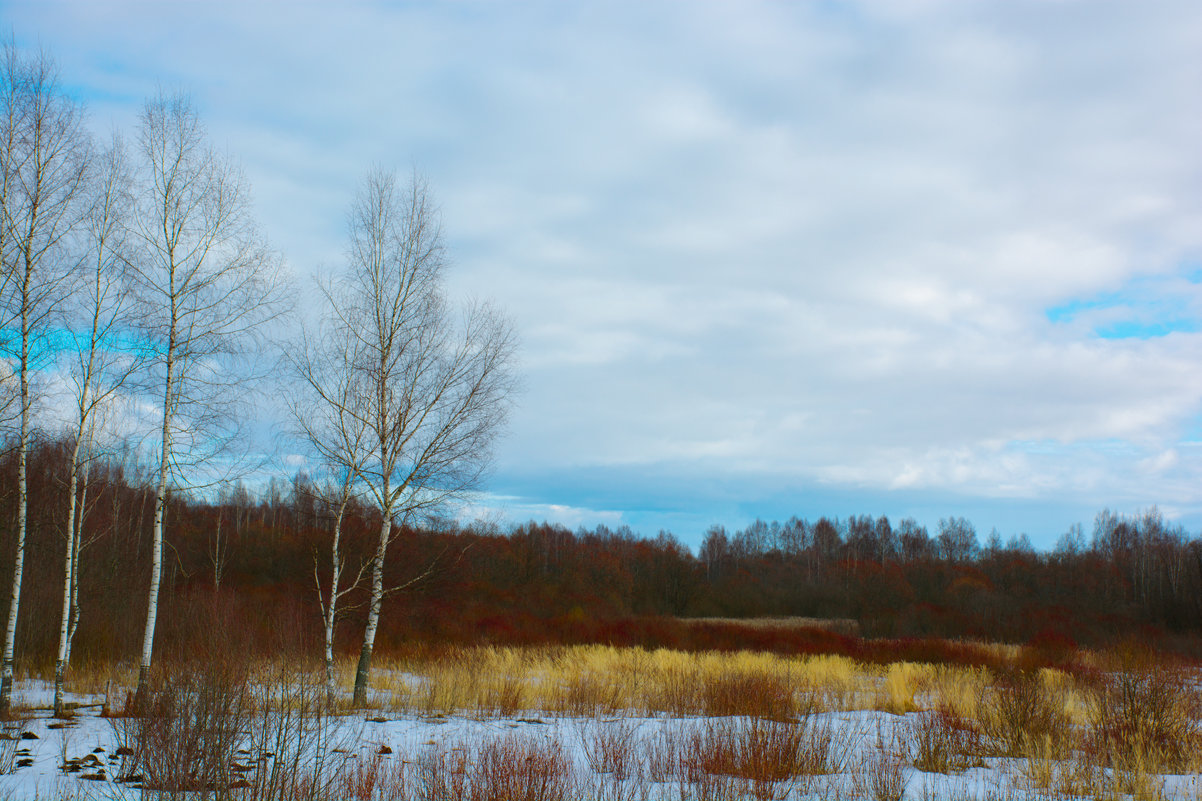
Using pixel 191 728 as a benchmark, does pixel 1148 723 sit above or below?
below

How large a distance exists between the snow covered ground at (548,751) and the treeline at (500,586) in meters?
1.76

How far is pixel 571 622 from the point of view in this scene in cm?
3825

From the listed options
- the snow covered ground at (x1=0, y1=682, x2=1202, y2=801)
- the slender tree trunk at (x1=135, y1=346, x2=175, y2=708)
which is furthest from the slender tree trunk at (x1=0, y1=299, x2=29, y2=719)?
the slender tree trunk at (x1=135, y1=346, x2=175, y2=708)

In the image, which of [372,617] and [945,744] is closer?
[945,744]

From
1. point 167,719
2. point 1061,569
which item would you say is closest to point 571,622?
point 167,719

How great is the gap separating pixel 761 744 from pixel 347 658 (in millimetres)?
18150

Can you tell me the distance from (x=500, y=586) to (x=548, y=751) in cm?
4371

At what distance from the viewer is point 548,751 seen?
1033 centimetres

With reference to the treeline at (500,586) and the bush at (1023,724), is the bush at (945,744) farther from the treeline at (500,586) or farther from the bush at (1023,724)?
the treeline at (500,586)

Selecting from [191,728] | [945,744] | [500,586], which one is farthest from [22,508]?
[500,586]

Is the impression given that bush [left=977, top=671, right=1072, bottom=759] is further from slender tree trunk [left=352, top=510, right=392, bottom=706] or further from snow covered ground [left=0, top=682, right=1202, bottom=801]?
slender tree trunk [left=352, top=510, right=392, bottom=706]

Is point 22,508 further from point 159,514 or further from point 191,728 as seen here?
point 191,728

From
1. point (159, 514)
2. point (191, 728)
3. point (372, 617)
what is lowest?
point (372, 617)

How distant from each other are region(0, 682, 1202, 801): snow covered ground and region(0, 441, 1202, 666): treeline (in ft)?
5.77
